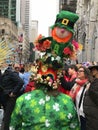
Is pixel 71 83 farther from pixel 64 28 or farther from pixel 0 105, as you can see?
pixel 64 28

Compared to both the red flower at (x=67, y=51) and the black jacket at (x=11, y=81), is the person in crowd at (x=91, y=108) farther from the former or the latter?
the black jacket at (x=11, y=81)

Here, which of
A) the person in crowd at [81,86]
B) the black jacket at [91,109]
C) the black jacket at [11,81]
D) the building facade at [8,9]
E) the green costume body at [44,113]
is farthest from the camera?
the building facade at [8,9]

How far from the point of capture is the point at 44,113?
5.39 meters

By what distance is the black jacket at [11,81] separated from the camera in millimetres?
9922

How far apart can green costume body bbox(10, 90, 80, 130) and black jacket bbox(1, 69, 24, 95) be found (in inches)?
173

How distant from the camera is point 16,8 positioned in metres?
180

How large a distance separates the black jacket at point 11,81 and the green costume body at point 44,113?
173 inches

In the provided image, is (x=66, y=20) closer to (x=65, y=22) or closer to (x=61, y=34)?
(x=65, y=22)

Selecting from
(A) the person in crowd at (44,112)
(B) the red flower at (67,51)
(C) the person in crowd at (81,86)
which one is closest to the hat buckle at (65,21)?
(B) the red flower at (67,51)

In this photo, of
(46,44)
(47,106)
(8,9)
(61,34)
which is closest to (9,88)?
(46,44)

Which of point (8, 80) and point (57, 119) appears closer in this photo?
point (57, 119)

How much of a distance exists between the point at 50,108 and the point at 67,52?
1116 mm

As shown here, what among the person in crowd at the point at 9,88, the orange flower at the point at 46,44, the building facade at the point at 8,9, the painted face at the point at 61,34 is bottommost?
the building facade at the point at 8,9

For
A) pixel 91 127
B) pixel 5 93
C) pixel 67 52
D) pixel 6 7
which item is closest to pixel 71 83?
pixel 5 93
